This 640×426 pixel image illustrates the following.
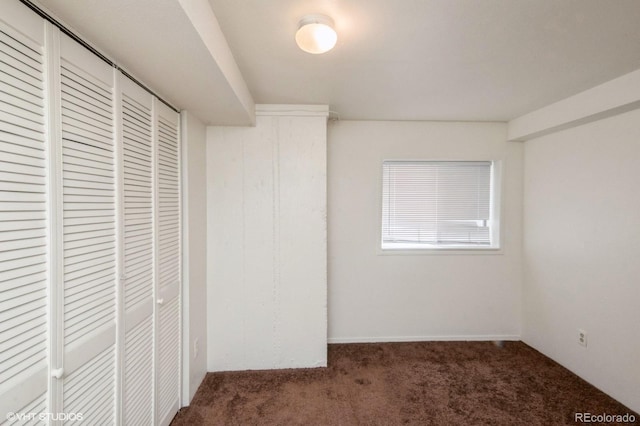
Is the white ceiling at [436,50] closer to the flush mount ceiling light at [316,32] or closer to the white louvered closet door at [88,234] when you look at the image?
the flush mount ceiling light at [316,32]

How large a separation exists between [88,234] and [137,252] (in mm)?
343

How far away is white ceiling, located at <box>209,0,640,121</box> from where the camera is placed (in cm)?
119

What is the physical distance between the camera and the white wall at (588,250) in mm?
1884

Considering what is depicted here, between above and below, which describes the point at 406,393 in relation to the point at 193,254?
below

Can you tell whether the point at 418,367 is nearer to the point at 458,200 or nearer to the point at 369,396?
the point at 369,396

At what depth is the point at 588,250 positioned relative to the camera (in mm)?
2148

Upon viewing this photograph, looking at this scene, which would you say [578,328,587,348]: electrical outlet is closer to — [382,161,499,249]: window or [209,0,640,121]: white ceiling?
[382,161,499,249]: window

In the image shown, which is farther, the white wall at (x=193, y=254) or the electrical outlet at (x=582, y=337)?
the electrical outlet at (x=582, y=337)

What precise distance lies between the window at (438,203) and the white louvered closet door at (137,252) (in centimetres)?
213

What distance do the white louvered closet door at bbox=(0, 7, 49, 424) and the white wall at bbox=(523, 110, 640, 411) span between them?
330cm

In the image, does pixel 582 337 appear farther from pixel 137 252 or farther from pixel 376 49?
pixel 137 252

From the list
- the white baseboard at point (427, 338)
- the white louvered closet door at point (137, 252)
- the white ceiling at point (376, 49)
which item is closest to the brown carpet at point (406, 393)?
the white baseboard at point (427, 338)

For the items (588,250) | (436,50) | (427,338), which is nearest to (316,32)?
(436,50)

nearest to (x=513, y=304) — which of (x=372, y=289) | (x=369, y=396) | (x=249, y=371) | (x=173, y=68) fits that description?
(x=372, y=289)
